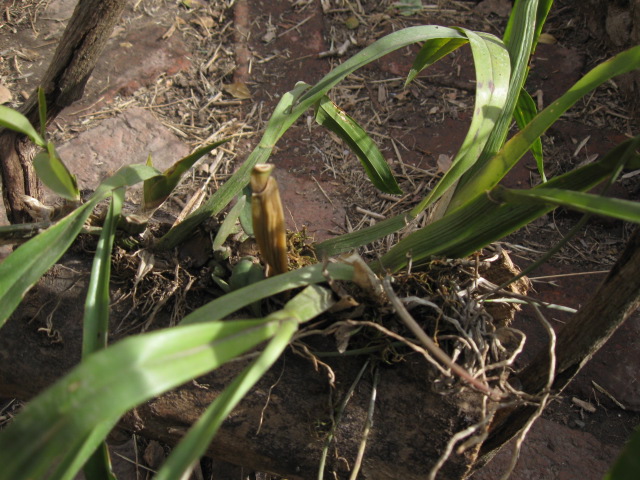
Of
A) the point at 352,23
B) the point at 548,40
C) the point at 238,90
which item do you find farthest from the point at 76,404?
the point at 548,40

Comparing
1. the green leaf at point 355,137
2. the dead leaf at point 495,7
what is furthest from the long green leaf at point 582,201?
the dead leaf at point 495,7

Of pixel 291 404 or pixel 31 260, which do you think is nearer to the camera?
pixel 31 260

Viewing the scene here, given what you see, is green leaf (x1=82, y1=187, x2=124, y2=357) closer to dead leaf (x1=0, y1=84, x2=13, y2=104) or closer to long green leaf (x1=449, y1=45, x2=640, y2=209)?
long green leaf (x1=449, y1=45, x2=640, y2=209)

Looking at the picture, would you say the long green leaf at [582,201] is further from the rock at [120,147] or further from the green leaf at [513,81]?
the rock at [120,147]

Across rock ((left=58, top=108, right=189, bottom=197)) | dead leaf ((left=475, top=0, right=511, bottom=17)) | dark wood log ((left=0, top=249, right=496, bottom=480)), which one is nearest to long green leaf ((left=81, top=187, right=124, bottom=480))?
dark wood log ((left=0, top=249, right=496, bottom=480))

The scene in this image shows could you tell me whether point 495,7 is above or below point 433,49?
below

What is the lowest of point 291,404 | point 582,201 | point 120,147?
point 291,404

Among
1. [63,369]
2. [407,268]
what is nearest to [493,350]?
[407,268]

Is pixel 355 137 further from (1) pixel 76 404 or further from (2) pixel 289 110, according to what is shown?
(1) pixel 76 404

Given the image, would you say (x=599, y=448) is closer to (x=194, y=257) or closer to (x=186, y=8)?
(x=194, y=257)
